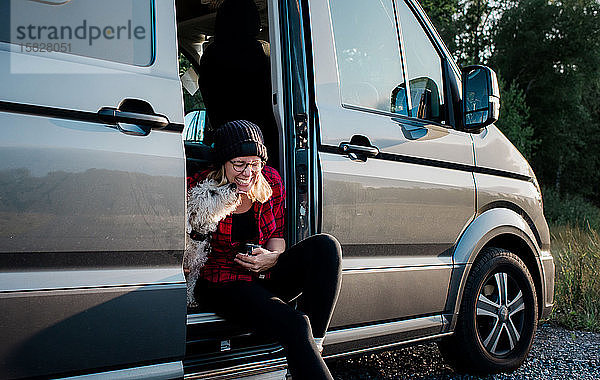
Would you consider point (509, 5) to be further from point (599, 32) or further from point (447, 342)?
point (447, 342)

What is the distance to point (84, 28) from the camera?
214 cm

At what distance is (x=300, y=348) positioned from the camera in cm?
246

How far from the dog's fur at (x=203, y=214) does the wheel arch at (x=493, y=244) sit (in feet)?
4.96

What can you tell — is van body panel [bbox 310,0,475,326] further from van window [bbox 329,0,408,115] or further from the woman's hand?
the woman's hand

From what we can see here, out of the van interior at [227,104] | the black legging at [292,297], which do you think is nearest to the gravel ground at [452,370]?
the black legging at [292,297]

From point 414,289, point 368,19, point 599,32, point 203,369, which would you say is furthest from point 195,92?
point 599,32

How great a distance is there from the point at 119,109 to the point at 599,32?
24.5m

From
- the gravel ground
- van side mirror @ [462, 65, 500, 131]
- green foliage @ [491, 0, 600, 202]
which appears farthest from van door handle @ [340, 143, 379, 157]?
green foliage @ [491, 0, 600, 202]

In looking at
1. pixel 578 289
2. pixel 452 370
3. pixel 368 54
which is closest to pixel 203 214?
pixel 368 54

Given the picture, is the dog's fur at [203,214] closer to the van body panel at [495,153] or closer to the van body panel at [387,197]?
the van body panel at [387,197]

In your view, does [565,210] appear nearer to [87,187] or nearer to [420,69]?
[420,69]

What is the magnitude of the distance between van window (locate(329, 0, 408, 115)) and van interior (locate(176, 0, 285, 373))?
1.39 feet

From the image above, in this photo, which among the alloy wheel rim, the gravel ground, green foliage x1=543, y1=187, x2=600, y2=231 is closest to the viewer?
the alloy wheel rim

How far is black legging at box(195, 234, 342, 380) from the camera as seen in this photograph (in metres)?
2.51
